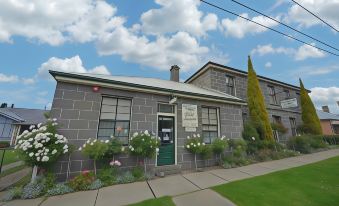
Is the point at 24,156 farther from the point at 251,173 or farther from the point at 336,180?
the point at 336,180

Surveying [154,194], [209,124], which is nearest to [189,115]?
[209,124]

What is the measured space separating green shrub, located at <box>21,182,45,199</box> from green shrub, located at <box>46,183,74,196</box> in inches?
8.3

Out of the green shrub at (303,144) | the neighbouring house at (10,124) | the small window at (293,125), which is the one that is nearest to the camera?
the green shrub at (303,144)

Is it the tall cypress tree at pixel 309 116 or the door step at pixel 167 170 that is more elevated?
the tall cypress tree at pixel 309 116

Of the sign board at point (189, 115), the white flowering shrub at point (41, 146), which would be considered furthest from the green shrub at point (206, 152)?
the white flowering shrub at point (41, 146)

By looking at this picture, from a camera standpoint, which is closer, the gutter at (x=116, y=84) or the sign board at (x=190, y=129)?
the gutter at (x=116, y=84)

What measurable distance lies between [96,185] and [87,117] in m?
2.29

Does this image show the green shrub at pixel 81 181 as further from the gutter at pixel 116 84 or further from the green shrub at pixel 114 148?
the gutter at pixel 116 84

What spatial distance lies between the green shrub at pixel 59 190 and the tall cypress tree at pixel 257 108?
10371 millimetres

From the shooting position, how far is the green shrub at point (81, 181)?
4523 mm

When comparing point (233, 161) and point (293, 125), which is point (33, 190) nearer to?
point (233, 161)

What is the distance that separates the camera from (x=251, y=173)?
600 cm

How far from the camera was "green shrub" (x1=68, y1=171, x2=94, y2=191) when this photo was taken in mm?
4523

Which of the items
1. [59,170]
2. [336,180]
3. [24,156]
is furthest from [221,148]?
[24,156]
